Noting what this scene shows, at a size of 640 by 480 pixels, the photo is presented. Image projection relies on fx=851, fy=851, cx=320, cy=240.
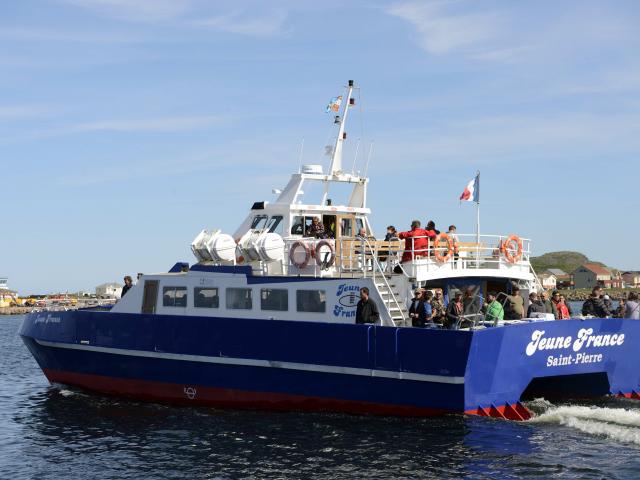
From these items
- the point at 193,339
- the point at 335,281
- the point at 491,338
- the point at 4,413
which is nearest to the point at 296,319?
the point at 335,281

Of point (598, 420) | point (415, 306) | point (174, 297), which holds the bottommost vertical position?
point (598, 420)

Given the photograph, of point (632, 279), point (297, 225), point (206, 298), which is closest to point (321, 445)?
point (206, 298)

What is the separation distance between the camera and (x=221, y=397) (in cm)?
1809

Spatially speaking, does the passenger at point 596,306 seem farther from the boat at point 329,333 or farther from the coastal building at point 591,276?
the coastal building at point 591,276

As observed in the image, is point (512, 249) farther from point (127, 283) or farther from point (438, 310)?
point (127, 283)

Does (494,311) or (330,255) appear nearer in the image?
(494,311)

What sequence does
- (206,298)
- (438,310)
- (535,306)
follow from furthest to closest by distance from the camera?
(206,298), (535,306), (438,310)

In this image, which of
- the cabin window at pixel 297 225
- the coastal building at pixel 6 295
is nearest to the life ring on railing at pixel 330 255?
the cabin window at pixel 297 225

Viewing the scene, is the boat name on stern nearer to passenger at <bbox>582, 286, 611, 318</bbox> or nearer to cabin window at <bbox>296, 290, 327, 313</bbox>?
passenger at <bbox>582, 286, 611, 318</bbox>

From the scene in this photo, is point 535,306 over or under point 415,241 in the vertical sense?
under

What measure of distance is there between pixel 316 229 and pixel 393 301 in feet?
10.6

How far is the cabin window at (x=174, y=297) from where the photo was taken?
63.3 ft

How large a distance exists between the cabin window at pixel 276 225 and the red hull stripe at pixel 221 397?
403 centimetres

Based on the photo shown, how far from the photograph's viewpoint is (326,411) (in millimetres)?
16734
